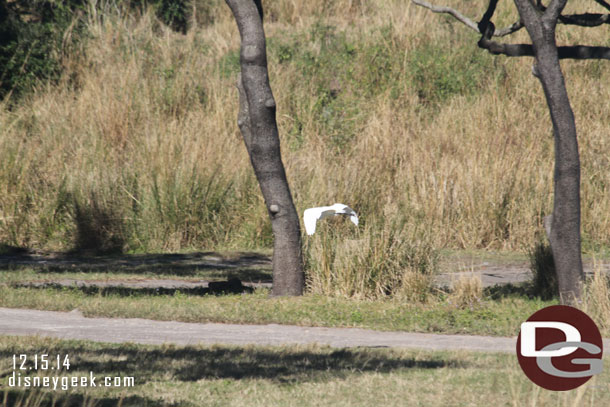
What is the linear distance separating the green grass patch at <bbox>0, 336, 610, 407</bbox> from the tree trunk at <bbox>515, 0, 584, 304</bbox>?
7.56ft

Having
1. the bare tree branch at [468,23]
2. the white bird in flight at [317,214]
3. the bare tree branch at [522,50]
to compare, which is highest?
the bare tree branch at [468,23]

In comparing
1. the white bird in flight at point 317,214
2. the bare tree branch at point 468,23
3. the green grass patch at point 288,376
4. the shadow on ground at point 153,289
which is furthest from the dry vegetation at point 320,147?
the green grass patch at point 288,376

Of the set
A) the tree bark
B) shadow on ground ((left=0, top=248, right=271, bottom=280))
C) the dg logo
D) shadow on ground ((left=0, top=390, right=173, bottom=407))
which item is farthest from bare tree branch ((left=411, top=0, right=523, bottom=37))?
shadow on ground ((left=0, top=390, right=173, bottom=407))

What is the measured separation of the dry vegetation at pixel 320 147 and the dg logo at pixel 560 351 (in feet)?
13.3

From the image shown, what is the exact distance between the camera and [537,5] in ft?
35.6

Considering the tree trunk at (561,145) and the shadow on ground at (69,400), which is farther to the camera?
the tree trunk at (561,145)

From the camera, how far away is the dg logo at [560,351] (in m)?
6.40

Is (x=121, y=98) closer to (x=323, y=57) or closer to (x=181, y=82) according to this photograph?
(x=181, y=82)

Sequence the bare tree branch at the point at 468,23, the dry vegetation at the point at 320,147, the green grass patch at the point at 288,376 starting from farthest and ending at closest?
the dry vegetation at the point at 320,147, the bare tree branch at the point at 468,23, the green grass patch at the point at 288,376

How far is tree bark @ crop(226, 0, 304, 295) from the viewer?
11.3m

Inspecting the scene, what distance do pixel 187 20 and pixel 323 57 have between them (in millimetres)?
6785

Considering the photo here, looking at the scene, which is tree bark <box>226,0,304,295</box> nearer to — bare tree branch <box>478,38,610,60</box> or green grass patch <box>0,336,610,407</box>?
bare tree branch <box>478,38,610,60</box>

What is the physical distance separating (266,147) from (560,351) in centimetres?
571

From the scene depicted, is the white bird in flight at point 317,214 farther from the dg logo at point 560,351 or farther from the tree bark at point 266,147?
the dg logo at point 560,351
